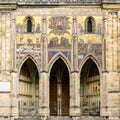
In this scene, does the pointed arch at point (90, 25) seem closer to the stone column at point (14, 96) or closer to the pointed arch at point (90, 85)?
the pointed arch at point (90, 85)

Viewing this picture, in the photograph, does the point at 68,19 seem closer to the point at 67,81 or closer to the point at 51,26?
the point at 51,26

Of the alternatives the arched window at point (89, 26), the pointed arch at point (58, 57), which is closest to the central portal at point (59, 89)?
the pointed arch at point (58, 57)

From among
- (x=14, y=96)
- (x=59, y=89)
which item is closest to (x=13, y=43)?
(x=14, y=96)

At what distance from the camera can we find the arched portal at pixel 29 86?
40709mm

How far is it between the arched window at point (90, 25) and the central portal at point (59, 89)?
352cm

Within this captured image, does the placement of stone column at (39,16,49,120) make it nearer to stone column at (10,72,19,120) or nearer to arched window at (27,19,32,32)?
arched window at (27,19,32,32)

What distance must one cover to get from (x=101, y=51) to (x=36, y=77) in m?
5.86

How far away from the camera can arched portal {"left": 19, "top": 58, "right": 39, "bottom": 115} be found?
40709 millimetres

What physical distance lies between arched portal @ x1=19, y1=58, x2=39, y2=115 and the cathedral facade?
0.32 feet

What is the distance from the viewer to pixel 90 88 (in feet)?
136

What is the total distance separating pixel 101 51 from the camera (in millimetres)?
39906

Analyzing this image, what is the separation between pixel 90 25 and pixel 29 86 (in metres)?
6.94

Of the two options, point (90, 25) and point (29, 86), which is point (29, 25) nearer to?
point (90, 25)

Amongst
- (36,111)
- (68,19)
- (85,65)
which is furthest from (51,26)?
(36,111)
